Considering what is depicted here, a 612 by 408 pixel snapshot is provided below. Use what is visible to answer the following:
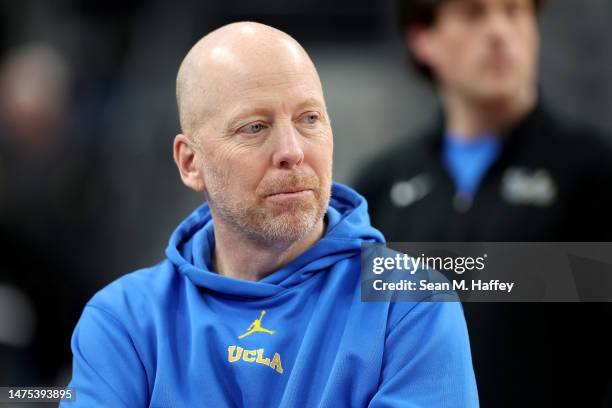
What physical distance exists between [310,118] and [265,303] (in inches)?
15.4

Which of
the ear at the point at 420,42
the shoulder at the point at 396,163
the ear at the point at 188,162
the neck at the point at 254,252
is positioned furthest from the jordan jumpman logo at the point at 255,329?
the ear at the point at 420,42

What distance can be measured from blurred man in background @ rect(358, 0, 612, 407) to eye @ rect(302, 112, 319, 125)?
82cm

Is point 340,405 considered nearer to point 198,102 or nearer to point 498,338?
point 198,102

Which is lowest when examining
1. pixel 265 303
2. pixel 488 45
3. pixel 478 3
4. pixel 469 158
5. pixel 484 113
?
pixel 265 303

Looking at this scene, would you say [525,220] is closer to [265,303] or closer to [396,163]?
[396,163]

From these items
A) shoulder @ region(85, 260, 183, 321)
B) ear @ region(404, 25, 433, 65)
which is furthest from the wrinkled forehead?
ear @ region(404, 25, 433, 65)

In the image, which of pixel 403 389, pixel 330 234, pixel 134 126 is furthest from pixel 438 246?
pixel 134 126

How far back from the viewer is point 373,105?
14.4ft

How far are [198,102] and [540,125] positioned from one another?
1.48 m

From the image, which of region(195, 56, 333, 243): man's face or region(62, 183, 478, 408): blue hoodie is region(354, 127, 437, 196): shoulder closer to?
region(62, 183, 478, 408): blue hoodie

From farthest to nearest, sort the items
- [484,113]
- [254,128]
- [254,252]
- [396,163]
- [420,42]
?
1. [420,42]
2. [396,163]
3. [484,113]
4. [254,252]
5. [254,128]

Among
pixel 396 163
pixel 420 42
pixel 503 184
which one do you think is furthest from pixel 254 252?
pixel 420 42

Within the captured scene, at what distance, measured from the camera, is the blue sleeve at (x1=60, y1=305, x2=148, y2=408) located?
69.2 inches

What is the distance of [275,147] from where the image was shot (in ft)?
5.67
